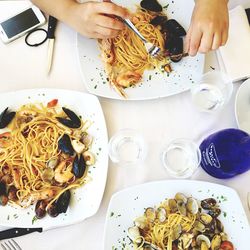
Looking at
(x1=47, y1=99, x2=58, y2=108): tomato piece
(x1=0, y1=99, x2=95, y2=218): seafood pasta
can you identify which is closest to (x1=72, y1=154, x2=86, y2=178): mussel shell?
(x1=0, y1=99, x2=95, y2=218): seafood pasta

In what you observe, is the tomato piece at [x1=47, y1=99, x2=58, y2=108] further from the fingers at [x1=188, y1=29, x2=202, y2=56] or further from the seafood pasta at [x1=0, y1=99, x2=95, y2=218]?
the fingers at [x1=188, y1=29, x2=202, y2=56]

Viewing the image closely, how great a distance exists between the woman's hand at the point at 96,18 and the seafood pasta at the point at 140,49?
0.17ft

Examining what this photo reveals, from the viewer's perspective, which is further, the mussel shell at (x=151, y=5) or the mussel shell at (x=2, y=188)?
the mussel shell at (x=151, y=5)

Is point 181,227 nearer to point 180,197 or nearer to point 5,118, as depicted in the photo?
point 180,197

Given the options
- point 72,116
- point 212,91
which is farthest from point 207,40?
point 72,116

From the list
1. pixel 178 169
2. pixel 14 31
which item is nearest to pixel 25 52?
pixel 14 31

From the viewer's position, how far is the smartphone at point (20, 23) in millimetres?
1055

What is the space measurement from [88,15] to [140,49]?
155 millimetres

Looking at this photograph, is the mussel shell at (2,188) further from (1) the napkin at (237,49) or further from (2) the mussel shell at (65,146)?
(1) the napkin at (237,49)

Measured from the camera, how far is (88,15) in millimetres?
991

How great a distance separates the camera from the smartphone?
1.05 meters

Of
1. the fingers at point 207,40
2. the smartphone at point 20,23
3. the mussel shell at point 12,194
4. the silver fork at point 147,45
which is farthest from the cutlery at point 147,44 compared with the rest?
the mussel shell at point 12,194

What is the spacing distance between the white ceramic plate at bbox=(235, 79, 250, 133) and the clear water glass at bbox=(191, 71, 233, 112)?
0.02 m

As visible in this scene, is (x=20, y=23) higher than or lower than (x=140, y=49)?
higher
